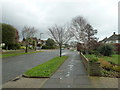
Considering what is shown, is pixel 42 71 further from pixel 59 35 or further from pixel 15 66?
pixel 59 35

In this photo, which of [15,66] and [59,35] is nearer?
[15,66]

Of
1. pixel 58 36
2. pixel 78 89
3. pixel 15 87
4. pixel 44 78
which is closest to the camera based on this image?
pixel 78 89

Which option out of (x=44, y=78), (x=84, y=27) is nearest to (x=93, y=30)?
(x=84, y=27)

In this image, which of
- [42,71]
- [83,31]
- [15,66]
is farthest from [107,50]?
[42,71]

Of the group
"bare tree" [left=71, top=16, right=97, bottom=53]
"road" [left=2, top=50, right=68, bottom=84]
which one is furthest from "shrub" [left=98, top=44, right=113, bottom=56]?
"road" [left=2, top=50, right=68, bottom=84]

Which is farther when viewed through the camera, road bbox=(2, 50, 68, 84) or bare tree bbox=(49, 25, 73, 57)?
bare tree bbox=(49, 25, 73, 57)

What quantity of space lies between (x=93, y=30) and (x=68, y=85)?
20987 mm

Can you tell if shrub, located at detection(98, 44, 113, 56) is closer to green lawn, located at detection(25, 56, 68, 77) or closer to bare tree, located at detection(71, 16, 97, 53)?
bare tree, located at detection(71, 16, 97, 53)

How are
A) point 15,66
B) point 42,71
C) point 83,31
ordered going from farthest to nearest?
1. point 83,31
2. point 15,66
3. point 42,71

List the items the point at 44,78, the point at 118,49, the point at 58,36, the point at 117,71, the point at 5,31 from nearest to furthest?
the point at 44,78 < the point at 117,71 < the point at 58,36 < the point at 5,31 < the point at 118,49

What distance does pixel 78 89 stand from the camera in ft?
15.0

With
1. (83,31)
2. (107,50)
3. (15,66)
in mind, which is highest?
(83,31)

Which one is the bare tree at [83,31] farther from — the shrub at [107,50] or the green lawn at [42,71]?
the green lawn at [42,71]

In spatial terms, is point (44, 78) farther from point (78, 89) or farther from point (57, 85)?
point (78, 89)
